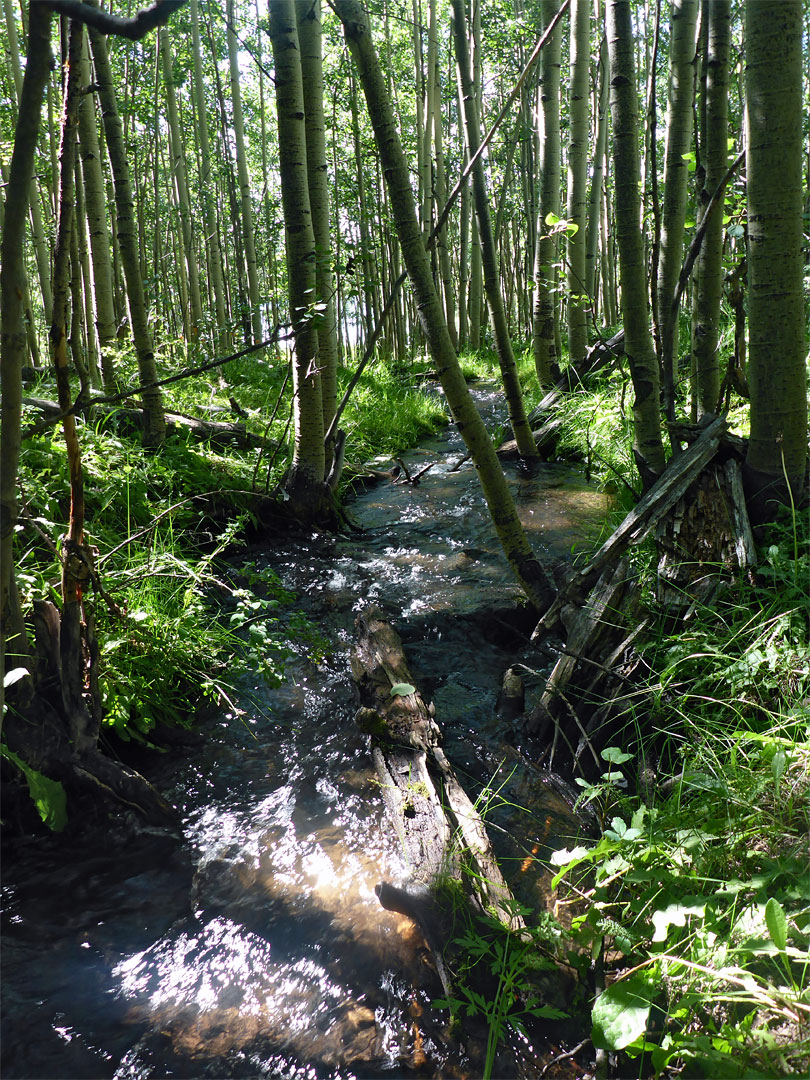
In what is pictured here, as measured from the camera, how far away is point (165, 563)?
3.22 metres

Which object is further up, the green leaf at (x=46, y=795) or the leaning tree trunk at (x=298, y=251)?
the leaning tree trunk at (x=298, y=251)

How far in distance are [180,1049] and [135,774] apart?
0.92 meters

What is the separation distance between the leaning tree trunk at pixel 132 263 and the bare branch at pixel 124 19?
3.54 metres

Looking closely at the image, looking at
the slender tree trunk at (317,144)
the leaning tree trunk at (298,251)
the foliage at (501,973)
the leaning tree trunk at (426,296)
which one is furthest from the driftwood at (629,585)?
the slender tree trunk at (317,144)

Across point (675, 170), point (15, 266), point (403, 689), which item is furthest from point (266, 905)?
point (675, 170)

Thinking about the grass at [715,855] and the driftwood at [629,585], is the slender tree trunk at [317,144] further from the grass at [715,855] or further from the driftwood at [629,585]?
the grass at [715,855]

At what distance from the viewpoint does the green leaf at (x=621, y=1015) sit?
4.50 ft

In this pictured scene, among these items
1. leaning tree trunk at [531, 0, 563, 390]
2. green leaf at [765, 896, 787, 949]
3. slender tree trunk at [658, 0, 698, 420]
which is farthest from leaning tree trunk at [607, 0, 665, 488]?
leaning tree trunk at [531, 0, 563, 390]

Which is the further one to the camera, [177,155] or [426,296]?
[177,155]

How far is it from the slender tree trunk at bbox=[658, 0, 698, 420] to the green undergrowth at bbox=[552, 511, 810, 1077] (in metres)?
1.35

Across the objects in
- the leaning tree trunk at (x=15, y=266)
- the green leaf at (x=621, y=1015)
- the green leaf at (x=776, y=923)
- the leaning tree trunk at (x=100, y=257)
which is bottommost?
the green leaf at (x=621, y=1015)

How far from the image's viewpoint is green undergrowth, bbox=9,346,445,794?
279cm

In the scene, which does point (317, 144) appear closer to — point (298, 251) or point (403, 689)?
point (298, 251)

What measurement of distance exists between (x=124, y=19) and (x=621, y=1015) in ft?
6.15
